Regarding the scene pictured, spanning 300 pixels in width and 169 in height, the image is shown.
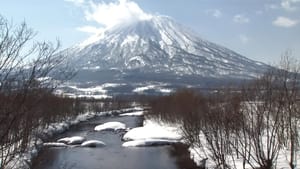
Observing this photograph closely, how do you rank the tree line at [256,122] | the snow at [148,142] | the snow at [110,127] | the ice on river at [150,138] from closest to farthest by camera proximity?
the tree line at [256,122], the snow at [148,142], the ice on river at [150,138], the snow at [110,127]

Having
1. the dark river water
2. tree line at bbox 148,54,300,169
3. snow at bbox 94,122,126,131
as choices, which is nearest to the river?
the dark river water

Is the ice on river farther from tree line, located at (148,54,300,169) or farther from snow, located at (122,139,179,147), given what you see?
tree line, located at (148,54,300,169)

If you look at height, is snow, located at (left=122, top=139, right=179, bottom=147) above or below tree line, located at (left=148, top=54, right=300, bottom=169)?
below

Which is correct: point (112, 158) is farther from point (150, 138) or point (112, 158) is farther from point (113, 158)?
point (150, 138)

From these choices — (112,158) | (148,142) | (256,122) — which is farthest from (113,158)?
(256,122)

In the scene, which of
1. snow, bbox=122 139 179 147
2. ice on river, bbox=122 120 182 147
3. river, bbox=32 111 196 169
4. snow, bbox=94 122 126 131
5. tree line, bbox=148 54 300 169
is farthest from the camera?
snow, bbox=94 122 126 131

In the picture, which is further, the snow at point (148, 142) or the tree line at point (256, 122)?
the snow at point (148, 142)

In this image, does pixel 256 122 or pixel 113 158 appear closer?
pixel 256 122

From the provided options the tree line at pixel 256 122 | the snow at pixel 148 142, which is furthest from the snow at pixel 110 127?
the tree line at pixel 256 122

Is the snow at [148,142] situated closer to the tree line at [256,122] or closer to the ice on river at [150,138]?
the ice on river at [150,138]

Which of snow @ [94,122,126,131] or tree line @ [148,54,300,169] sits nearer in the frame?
tree line @ [148,54,300,169]

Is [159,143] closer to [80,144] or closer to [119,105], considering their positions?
[80,144]
